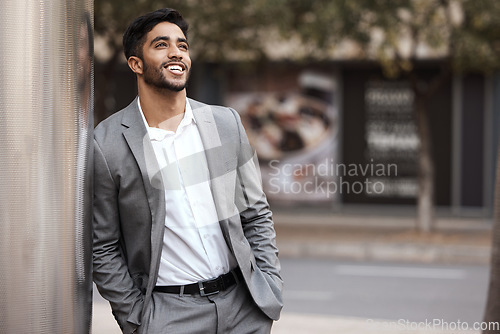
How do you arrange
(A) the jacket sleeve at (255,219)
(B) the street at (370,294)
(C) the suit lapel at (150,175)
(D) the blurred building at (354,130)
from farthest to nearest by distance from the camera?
1. (D) the blurred building at (354,130)
2. (B) the street at (370,294)
3. (A) the jacket sleeve at (255,219)
4. (C) the suit lapel at (150,175)

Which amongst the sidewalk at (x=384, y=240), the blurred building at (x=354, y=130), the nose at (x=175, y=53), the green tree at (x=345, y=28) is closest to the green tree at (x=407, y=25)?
the green tree at (x=345, y=28)

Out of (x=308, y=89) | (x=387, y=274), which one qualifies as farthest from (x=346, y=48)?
(x=387, y=274)


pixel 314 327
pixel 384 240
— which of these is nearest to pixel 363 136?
pixel 384 240

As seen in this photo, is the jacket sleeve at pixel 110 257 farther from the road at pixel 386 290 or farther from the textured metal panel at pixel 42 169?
the road at pixel 386 290

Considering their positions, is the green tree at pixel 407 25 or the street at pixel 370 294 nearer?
the street at pixel 370 294

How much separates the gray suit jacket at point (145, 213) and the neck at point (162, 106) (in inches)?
2.2

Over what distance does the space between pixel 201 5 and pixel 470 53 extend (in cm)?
457

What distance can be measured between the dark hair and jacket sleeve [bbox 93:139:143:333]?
40 centimetres

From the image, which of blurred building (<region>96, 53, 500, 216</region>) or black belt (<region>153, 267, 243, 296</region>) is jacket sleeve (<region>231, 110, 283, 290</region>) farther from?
blurred building (<region>96, 53, 500, 216</region>)

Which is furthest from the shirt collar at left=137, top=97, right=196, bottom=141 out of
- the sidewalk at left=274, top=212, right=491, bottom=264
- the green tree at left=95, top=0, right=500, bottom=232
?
the sidewalk at left=274, top=212, right=491, bottom=264

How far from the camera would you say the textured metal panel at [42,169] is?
8.77ft

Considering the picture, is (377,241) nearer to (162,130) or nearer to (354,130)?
(354,130)

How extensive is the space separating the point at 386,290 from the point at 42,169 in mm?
7245

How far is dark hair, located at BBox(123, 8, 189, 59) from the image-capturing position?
296cm
